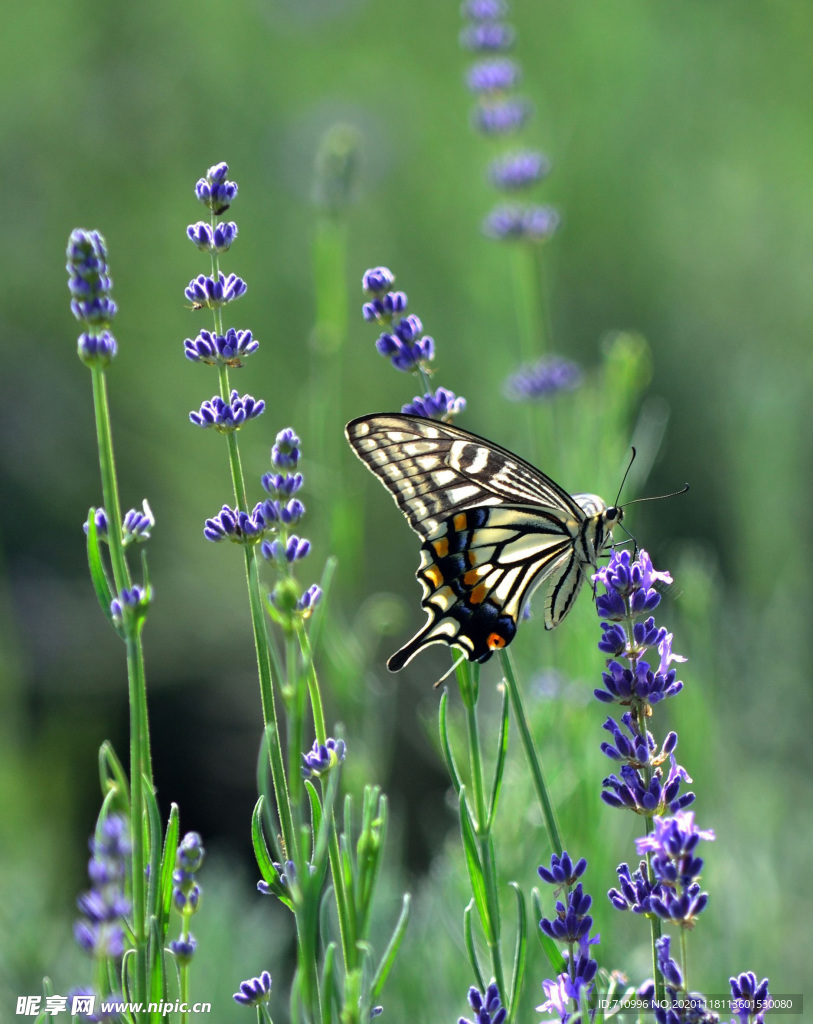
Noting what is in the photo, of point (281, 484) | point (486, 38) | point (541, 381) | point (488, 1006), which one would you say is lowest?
point (488, 1006)

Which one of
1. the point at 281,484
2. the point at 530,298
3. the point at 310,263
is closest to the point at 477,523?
the point at 281,484

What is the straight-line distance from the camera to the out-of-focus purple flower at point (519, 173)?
197 cm

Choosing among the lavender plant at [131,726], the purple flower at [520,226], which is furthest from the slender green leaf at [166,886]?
the purple flower at [520,226]

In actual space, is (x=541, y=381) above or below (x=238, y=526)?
above

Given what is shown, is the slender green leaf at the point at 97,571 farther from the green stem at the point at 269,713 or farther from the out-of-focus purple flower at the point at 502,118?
the out-of-focus purple flower at the point at 502,118

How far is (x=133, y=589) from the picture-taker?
68 centimetres

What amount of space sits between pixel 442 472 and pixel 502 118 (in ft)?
4.06

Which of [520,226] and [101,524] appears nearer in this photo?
[101,524]

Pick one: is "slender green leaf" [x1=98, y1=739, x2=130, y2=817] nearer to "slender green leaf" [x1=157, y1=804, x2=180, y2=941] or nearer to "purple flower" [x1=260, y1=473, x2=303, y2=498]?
"slender green leaf" [x1=157, y1=804, x2=180, y2=941]

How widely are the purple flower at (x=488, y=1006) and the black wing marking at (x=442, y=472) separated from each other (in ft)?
1.68

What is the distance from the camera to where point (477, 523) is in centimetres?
122

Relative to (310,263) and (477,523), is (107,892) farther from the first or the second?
(310,263)

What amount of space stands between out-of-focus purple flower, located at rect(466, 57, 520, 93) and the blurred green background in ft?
3.30

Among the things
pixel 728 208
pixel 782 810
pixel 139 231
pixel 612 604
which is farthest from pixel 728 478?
pixel 612 604
